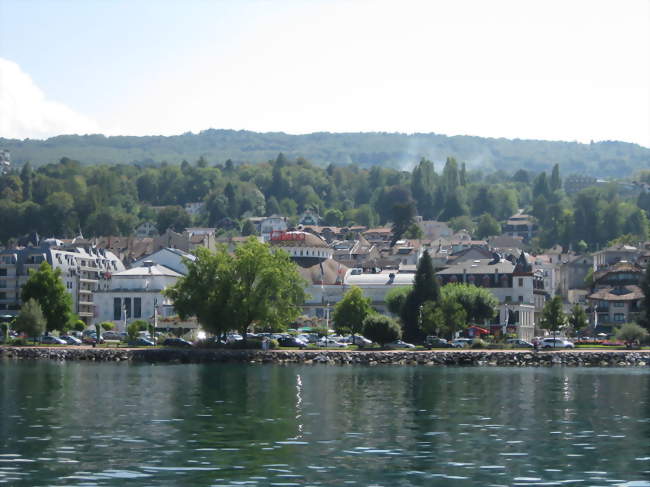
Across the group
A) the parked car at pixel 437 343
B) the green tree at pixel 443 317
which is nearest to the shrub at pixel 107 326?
the green tree at pixel 443 317

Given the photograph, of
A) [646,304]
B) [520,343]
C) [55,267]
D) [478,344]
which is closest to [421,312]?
[478,344]

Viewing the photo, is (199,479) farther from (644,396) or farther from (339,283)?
(339,283)

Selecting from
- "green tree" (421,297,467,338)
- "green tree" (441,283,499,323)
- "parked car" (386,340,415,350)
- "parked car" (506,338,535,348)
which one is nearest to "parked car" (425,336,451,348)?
"green tree" (421,297,467,338)

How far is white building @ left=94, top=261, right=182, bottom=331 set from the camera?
141250 millimetres

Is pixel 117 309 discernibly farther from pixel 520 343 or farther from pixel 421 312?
pixel 520 343

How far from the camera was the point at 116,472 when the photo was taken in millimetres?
36406

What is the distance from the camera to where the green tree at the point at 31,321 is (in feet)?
368

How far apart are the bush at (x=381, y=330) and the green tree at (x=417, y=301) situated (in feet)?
24.8

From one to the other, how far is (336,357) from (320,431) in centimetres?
5772

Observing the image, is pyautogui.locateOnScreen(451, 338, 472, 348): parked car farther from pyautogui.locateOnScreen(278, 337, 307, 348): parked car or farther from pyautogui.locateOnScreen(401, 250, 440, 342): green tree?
pyautogui.locateOnScreen(278, 337, 307, 348): parked car

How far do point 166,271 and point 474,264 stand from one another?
37618 mm

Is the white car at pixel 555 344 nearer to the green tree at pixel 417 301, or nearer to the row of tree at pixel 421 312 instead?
the row of tree at pixel 421 312

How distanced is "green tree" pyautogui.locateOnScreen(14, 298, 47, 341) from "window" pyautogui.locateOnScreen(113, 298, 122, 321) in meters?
28.9

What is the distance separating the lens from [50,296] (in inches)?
4692
